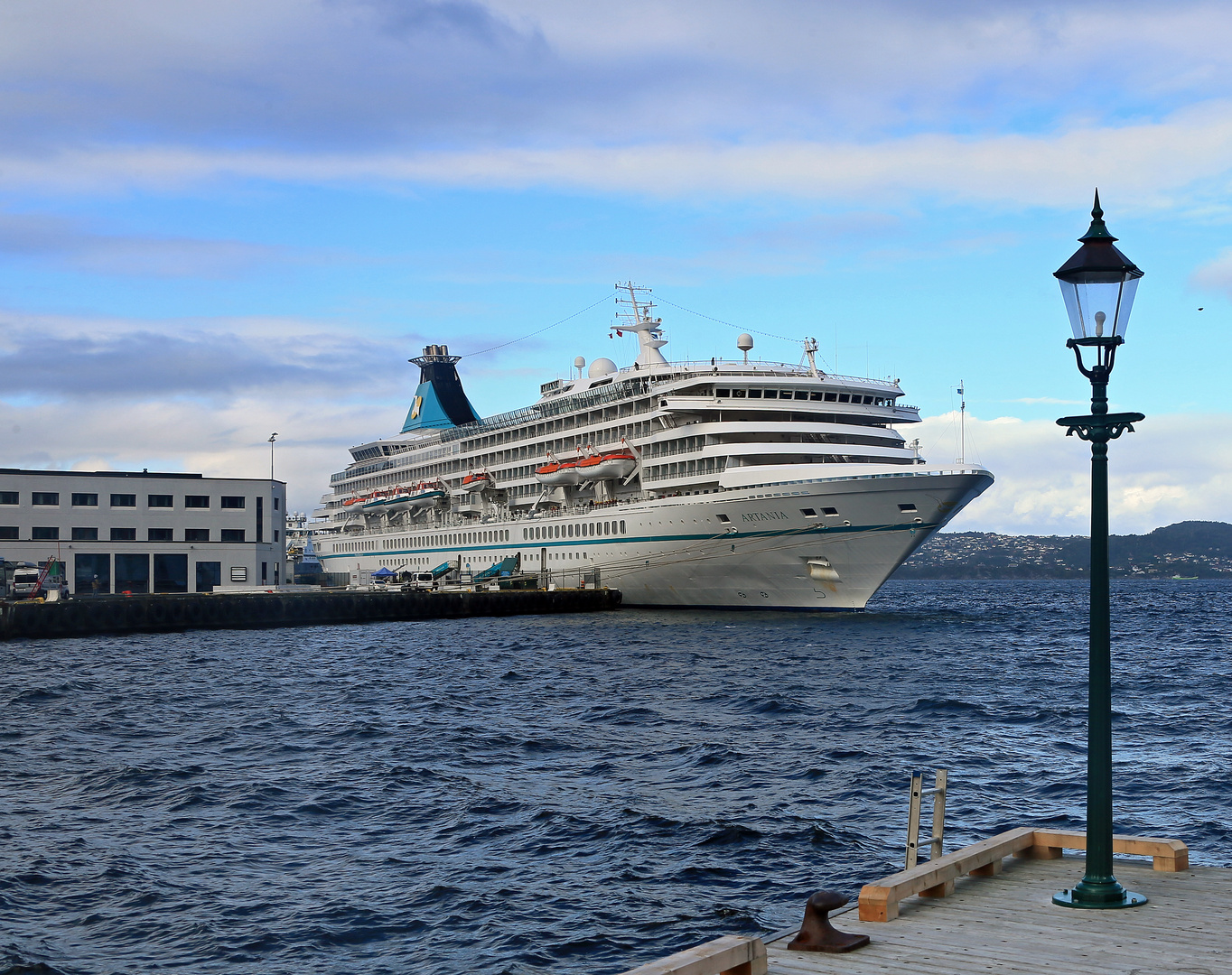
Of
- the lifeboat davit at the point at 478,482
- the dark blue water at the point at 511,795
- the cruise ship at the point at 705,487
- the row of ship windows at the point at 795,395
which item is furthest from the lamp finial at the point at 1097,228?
the lifeboat davit at the point at 478,482

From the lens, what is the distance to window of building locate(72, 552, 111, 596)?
244ft

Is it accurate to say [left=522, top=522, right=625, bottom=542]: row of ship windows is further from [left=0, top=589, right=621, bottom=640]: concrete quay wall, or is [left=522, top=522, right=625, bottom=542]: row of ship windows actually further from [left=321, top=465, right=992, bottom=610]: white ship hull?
[left=0, top=589, right=621, bottom=640]: concrete quay wall

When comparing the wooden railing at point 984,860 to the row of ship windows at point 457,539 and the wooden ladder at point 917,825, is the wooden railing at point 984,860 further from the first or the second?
the row of ship windows at point 457,539

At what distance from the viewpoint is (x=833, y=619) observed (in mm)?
53469

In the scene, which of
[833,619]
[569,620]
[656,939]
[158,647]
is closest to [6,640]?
[158,647]

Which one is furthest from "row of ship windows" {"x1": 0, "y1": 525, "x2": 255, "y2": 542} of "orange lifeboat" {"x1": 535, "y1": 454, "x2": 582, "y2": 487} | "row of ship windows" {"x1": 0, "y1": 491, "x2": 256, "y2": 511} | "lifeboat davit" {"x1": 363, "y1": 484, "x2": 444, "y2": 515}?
"orange lifeboat" {"x1": 535, "y1": 454, "x2": 582, "y2": 487}

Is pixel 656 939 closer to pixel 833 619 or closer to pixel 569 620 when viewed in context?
pixel 833 619

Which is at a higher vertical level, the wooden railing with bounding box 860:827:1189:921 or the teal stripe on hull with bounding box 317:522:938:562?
the teal stripe on hull with bounding box 317:522:938:562

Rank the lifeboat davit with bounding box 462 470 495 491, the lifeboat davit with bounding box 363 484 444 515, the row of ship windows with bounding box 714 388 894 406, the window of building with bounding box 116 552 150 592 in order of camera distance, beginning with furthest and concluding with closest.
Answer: the lifeboat davit with bounding box 363 484 444 515, the lifeboat davit with bounding box 462 470 495 491, the window of building with bounding box 116 552 150 592, the row of ship windows with bounding box 714 388 894 406

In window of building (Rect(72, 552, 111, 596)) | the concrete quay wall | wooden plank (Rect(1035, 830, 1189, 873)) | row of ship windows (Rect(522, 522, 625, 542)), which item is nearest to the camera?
wooden plank (Rect(1035, 830, 1189, 873))

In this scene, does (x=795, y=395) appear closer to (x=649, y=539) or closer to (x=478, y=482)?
(x=649, y=539)

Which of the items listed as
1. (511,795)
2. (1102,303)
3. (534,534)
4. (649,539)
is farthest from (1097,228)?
(534,534)

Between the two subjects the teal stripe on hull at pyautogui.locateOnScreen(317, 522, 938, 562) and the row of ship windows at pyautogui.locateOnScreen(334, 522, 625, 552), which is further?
the row of ship windows at pyautogui.locateOnScreen(334, 522, 625, 552)

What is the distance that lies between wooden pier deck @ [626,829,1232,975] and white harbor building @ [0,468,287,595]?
241 ft
